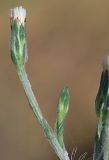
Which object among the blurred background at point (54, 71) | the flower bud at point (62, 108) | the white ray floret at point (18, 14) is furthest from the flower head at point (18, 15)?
the blurred background at point (54, 71)

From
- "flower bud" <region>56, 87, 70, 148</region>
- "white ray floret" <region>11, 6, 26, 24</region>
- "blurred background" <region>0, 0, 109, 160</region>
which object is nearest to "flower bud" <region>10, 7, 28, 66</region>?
"white ray floret" <region>11, 6, 26, 24</region>

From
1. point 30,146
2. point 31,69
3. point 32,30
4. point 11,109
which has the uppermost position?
point 32,30

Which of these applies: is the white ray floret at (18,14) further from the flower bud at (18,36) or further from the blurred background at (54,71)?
the blurred background at (54,71)

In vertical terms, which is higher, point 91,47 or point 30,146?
point 91,47

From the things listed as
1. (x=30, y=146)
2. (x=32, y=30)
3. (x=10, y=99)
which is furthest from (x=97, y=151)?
(x=32, y=30)

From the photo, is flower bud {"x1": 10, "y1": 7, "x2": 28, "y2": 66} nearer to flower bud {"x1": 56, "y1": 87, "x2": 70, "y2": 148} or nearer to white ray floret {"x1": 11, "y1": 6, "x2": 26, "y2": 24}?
white ray floret {"x1": 11, "y1": 6, "x2": 26, "y2": 24}

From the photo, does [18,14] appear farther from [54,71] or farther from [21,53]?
[54,71]

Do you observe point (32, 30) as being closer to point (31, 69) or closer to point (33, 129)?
point (31, 69)
